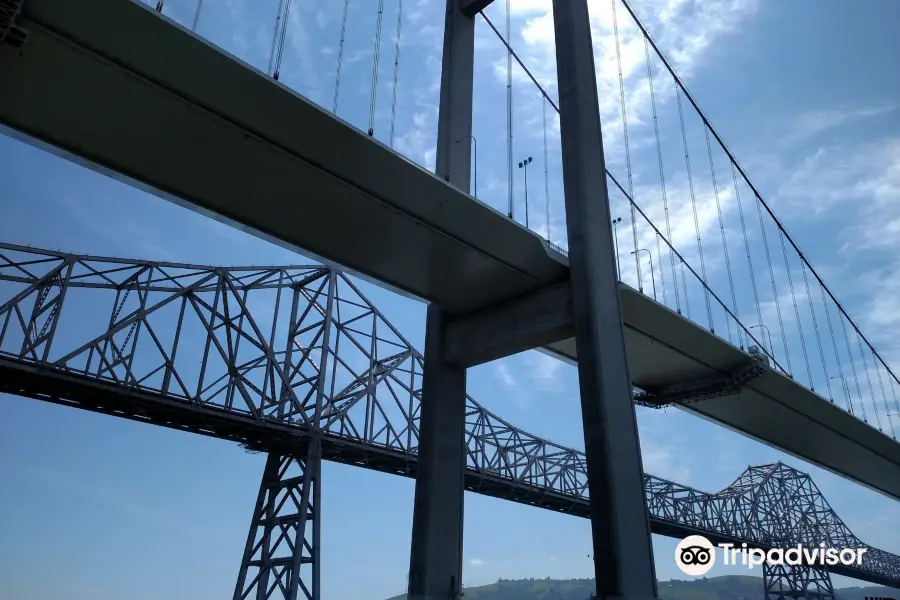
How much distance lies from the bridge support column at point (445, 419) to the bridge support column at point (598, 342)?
2.26 metres

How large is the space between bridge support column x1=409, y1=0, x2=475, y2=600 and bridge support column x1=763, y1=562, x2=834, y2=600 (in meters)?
73.4

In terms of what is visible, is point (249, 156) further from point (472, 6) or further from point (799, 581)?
point (799, 581)

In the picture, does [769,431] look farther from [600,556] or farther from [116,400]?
[116,400]

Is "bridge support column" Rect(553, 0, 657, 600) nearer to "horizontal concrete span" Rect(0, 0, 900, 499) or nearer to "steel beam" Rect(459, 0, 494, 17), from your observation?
"horizontal concrete span" Rect(0, 0, 900, 499)

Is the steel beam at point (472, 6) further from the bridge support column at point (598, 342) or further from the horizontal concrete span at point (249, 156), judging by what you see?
the horizontal concrete span at point (249, 156)

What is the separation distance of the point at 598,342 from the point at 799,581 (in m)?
78.7

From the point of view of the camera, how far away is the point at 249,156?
10.3 meters

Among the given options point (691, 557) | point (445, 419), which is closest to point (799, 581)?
point (691, 557)

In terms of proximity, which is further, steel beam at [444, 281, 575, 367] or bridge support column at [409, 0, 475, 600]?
steel beam at [444, 281, 575, 367]

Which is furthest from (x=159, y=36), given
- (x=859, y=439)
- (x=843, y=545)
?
(x=843, y=545)

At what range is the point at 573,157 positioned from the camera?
13406 millimetres

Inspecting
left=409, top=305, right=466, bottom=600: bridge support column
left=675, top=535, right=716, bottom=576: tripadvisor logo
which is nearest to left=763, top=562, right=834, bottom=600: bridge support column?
left=675, top=535, right=716, bottom=576: tripadvisor logo

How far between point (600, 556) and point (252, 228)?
765cm

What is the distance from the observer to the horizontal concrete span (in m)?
8.47
